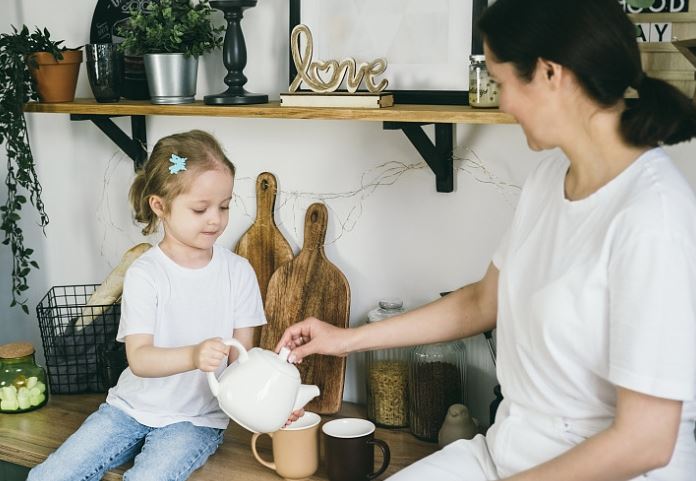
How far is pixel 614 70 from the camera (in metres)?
1.17

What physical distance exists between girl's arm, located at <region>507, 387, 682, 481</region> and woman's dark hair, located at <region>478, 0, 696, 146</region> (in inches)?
14.2

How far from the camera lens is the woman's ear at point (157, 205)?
5.85ft

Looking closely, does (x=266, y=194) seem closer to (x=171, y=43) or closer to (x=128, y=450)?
(x=171, y=43)

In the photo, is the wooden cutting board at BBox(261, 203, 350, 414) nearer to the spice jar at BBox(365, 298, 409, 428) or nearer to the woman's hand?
the spice jar at BBox(365, 298, 409, 428)

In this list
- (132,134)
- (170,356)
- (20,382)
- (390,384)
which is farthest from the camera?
(132,134)

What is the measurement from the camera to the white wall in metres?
1.90

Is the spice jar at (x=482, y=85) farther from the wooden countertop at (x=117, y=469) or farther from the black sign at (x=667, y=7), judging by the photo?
the wooden countertop at (x=117, y=469)

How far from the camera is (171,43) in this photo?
1.94 meters

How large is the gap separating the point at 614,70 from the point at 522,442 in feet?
1.85

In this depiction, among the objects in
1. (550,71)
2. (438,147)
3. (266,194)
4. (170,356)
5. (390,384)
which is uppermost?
(550,71)

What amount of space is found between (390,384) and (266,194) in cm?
54

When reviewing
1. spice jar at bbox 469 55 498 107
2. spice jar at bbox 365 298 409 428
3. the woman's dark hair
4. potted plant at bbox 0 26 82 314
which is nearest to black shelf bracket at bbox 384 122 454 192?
spice jar at bbox 469 55 498 107

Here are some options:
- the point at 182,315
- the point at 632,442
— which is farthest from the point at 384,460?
the point at 632,442

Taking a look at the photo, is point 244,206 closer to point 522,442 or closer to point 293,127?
point 293,127
